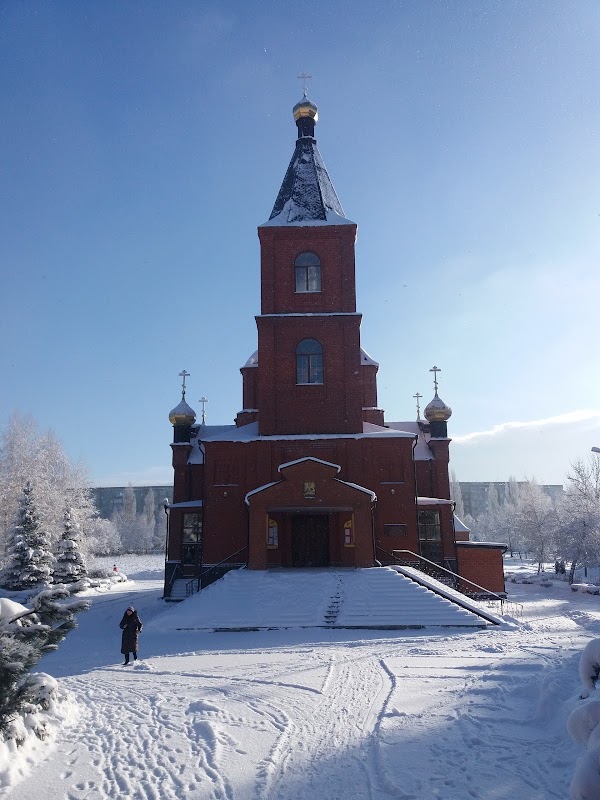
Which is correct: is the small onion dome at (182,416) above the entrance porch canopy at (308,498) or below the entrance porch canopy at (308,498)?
above

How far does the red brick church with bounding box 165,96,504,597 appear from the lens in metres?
20.5

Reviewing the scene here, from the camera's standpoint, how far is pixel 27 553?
27203mm

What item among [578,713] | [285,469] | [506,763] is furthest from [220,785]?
[285,469]

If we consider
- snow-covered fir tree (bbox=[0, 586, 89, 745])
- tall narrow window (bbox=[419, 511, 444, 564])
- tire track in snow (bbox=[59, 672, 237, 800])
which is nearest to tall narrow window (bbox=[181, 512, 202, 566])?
tall narrow window (bbox=[419, 511, 444, 564])

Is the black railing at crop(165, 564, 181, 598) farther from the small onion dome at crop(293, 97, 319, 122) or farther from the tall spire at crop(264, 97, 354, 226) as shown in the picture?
the small onion dome at crop(293, 97, 319, 122)

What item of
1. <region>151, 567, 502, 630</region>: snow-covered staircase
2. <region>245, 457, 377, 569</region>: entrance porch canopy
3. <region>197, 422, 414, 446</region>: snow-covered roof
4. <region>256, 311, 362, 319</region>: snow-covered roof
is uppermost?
<region>256, 311, 362, 319</region>: snow-covered roof

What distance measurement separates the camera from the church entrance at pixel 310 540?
22.1 m

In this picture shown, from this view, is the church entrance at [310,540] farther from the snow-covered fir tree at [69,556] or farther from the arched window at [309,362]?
Answer: the snow-covered fir tree at [69,556]

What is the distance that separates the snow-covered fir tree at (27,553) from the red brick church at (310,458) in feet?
21.7

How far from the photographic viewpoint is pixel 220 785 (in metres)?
5.26

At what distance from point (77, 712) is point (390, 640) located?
23.8 feet

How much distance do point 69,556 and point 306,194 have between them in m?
21.2

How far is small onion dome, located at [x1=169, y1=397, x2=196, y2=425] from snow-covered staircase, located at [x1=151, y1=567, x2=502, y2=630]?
37.5 feet

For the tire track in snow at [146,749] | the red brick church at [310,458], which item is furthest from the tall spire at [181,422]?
the tire track in snow at [146,749]
